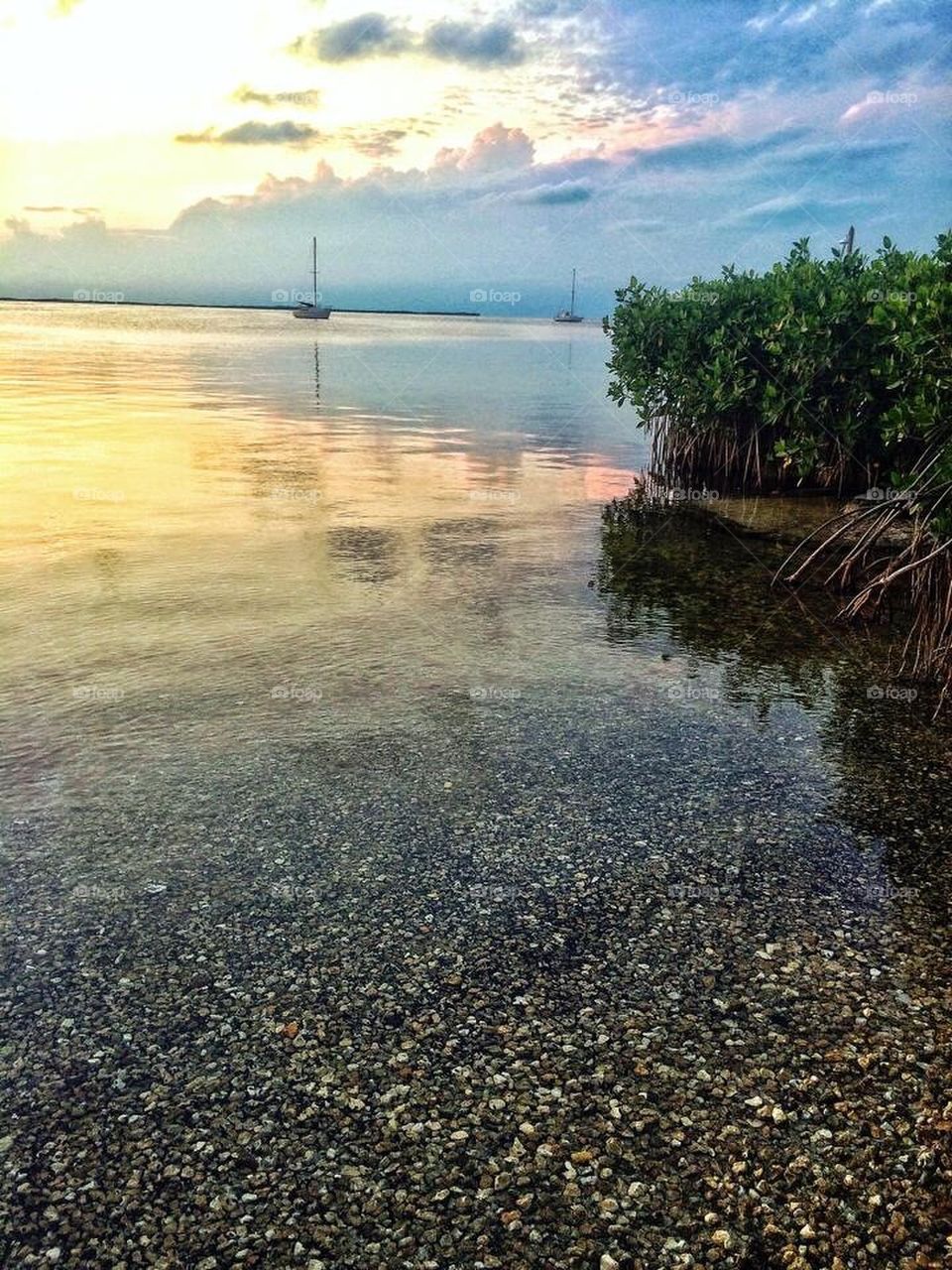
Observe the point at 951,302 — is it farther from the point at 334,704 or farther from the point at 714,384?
the point at 714,384

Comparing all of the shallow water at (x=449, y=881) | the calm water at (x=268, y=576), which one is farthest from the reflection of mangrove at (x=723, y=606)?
the calm water at (x=268, y=576)

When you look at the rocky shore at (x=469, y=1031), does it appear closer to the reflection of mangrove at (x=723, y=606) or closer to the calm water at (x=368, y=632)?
the calm water at (x=368, y=632)

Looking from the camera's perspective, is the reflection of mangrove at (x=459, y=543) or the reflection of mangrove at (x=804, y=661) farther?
the reflection of mangrove at (x=459, y=543)

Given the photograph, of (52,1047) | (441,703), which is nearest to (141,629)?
(441,703)

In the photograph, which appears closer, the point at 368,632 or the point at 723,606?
the point at 368,632

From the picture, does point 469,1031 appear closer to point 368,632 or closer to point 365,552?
point 368,632

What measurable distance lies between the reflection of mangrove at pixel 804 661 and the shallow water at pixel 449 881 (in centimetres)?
6

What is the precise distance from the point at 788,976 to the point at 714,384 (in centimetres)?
2106

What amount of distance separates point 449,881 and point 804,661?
283 inches

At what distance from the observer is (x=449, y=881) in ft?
23.8

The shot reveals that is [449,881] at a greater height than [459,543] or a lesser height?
lesser

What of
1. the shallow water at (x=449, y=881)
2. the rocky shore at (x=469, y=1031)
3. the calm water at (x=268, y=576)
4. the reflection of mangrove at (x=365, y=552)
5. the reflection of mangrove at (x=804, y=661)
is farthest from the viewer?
the reflection of mangrove at (x=365, y=552)

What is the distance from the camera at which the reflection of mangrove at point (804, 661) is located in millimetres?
8523

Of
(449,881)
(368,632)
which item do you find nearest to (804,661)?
(368,632)
